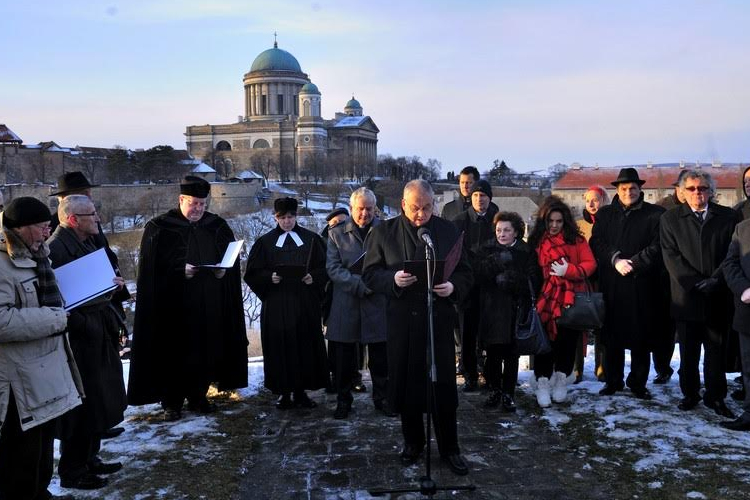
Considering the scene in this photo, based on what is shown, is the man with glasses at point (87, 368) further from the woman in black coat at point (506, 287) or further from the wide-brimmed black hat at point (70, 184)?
the woman in black coat at point (506, 287)

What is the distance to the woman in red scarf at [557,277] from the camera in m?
6.35

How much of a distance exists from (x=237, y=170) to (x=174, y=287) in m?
95.1

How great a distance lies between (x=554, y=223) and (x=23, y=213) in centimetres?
456

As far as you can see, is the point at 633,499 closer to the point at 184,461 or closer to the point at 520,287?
the point at 520,287

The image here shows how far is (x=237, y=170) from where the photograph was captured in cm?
9900

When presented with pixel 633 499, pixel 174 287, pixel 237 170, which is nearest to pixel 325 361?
pixel 174 287

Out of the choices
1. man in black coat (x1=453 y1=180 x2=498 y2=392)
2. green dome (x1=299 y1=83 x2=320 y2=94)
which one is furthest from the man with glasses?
green dome (x1=299 y1=83 x2=320 y2=94)

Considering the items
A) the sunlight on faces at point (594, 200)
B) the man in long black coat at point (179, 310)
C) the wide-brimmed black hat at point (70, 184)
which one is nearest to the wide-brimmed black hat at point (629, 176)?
the sunlight on faces at point (594, 200)

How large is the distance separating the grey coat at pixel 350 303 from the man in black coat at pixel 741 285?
3.04 metres

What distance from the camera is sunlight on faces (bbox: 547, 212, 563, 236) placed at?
253 inches

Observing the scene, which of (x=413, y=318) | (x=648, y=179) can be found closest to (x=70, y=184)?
(x=413, y=318)

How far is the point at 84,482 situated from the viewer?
4.70 metres

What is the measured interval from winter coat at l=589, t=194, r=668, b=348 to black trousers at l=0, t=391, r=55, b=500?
5.12m

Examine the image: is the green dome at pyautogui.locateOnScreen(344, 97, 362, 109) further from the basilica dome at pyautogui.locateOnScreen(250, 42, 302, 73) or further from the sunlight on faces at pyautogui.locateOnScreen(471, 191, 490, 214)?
the sunlight on faces at pyautogui.locateOnScreen(471, 191, 490, 214)
